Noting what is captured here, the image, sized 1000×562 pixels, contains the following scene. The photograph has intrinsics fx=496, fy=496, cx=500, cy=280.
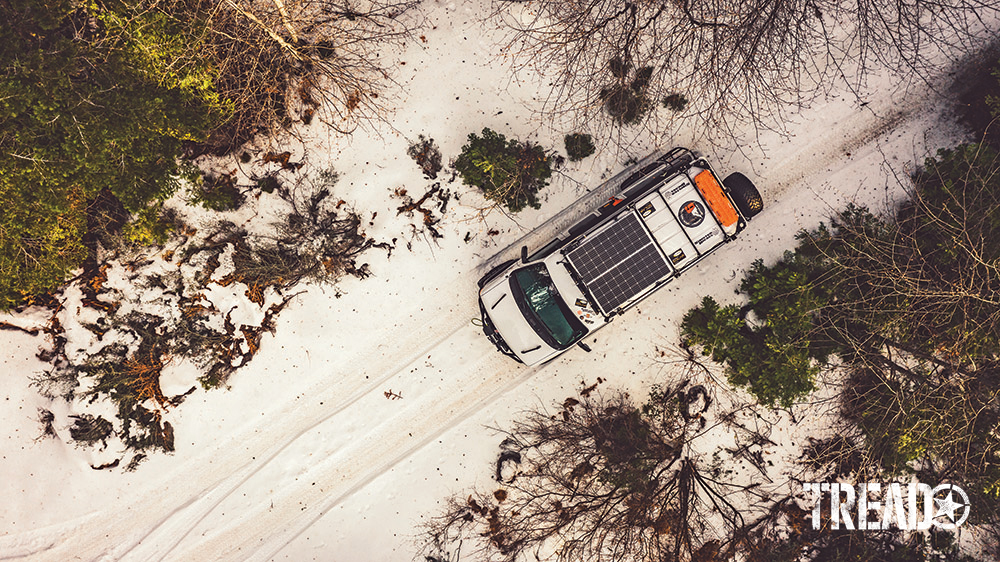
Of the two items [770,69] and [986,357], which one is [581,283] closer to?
[770,69]

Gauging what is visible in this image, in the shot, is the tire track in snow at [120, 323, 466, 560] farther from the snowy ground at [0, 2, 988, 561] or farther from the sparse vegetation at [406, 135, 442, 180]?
the sparse vegetation at [406, 135, 442, 180]

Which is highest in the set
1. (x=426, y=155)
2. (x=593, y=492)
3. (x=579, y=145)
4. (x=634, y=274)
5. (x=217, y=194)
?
(x=217, y=194)

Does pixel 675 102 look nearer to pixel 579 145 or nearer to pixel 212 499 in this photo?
pixel 579 145

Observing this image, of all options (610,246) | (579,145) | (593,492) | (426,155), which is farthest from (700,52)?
(593,492)

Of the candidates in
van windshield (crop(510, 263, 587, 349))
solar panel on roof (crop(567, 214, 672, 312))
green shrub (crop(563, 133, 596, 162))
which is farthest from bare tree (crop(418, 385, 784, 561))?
green shrub (crop(563, 133, 596, 162))

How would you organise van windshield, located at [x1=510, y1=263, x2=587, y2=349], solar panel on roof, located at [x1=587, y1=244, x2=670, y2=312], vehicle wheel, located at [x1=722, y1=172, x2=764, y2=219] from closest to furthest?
solar panel on roof, located at [x1=587, y1=244, x2=670, y2=312], van windshield, located at [x1=510, y1=263, x2=587, y2=349], vehicle wheel, located at [x1=722, y1=172, x2=764, y2=219]

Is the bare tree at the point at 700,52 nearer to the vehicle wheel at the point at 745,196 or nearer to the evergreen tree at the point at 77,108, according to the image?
the vehicle wheel at the point at 745,196
